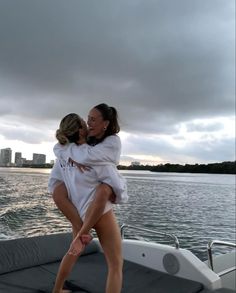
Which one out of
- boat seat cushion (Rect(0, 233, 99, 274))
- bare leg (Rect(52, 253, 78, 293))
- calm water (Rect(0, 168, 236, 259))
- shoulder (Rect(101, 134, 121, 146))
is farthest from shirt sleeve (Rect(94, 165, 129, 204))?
calm water (Rect(0, 168, 236, 259))

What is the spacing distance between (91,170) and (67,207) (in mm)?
378

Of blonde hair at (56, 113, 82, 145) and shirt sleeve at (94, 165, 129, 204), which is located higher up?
blonde hair at (56, 113, 82, 145)

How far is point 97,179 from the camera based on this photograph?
2.37 meters

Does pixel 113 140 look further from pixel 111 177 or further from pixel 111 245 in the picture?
pixel 111 245

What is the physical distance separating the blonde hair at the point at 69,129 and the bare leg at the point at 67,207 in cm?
37

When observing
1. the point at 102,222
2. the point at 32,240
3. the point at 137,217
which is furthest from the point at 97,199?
the point at 137,217

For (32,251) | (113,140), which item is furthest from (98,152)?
(32,251)

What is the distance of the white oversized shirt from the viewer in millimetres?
2318

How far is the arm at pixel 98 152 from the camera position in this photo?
7.55 ft

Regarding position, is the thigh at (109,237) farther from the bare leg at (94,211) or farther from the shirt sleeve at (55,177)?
the shirt sleeve at (55,177)

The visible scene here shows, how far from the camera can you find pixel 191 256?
10.6ft

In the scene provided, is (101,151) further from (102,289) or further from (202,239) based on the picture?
(202,239)

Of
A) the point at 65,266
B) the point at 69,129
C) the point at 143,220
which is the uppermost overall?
the point at 69,129

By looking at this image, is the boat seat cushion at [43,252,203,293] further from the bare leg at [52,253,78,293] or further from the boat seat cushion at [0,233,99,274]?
the bare leg at [52,253,78,293]
